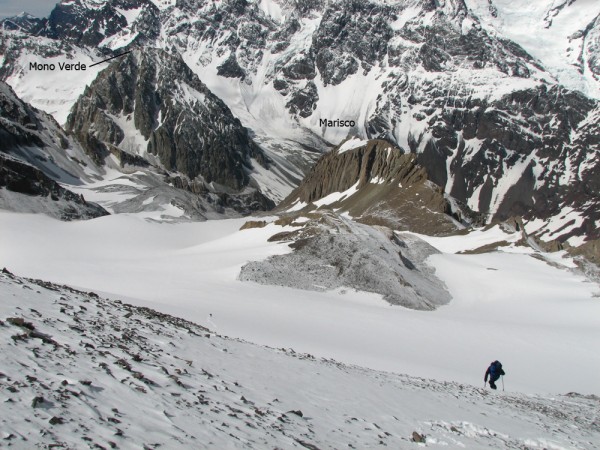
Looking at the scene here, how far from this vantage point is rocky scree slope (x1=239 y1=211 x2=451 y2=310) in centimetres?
4509

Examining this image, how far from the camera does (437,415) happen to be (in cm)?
1573

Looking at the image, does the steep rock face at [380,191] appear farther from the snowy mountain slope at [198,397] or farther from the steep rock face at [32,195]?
the snowy mountain slope at [198,397]

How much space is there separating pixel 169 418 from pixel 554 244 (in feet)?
314

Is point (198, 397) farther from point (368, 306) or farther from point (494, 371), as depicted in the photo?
point (368, 306)

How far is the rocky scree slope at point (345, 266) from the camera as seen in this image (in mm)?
45094

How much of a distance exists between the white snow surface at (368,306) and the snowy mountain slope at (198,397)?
292 inches

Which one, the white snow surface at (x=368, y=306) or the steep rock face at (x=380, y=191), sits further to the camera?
the steep rock face at (x=380, y=191)

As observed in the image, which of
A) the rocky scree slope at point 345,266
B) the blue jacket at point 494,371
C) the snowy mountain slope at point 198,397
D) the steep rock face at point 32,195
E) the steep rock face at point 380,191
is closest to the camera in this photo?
the snowy mountain slope at point 198,397

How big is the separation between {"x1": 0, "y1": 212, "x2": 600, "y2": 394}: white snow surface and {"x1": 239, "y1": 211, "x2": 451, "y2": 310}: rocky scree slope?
1223mm

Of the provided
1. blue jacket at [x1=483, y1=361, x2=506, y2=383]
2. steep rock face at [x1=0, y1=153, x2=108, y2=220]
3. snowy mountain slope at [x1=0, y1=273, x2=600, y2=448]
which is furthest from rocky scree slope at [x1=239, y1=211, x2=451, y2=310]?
steep rock face at [x1=0, y1=153, x2=108, y2=220]

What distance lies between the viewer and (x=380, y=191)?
136500 mm

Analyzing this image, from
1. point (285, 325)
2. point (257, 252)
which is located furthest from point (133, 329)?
point (257, 252)

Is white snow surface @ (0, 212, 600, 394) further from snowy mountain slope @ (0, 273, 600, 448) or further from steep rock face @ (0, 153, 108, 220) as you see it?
steep rock face @ (0, 153, 108, 220)

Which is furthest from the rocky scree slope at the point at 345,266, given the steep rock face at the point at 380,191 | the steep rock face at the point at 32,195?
the steep rock face at the point at 380,191
